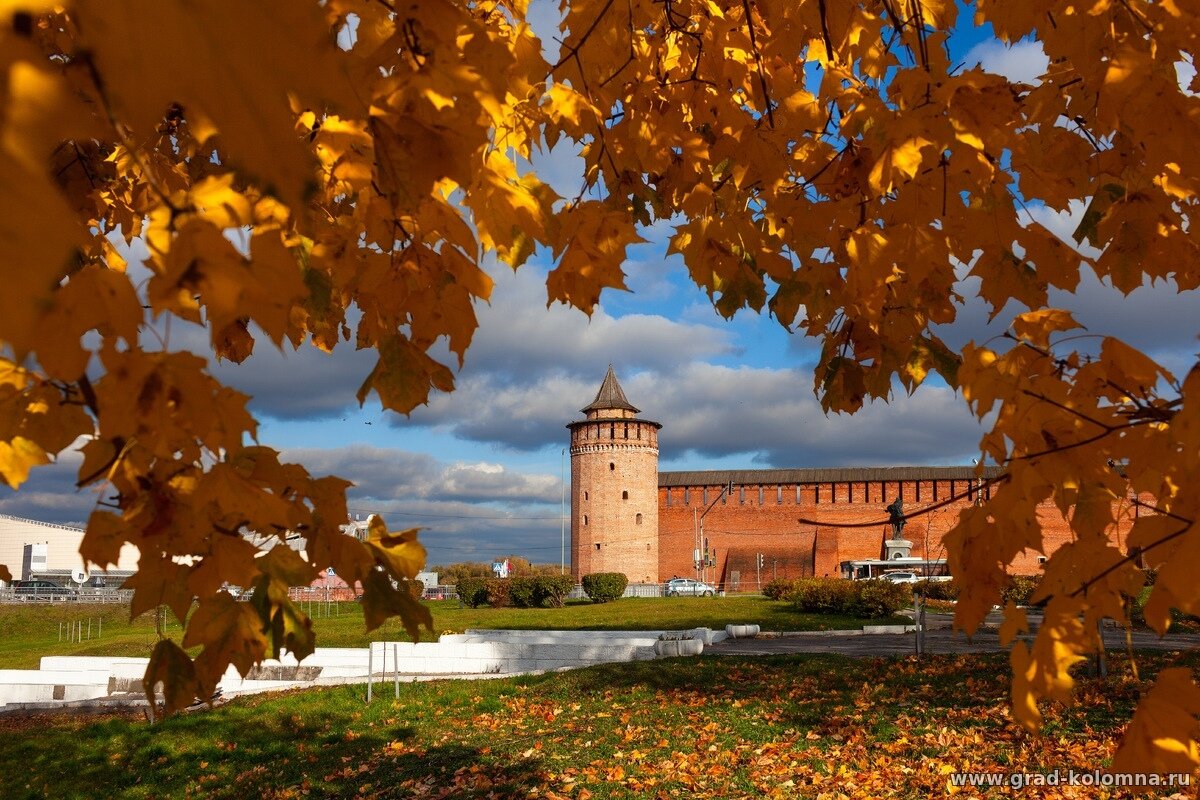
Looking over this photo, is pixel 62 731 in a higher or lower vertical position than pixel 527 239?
lower

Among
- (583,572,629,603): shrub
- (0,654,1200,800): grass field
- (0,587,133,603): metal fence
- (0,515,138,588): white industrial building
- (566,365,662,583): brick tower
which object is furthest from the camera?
(0,515,138,588): white industrial building

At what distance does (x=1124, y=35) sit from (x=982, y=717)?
570cm

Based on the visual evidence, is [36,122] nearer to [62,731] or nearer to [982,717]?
[982,717]

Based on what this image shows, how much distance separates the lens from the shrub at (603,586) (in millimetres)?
31344

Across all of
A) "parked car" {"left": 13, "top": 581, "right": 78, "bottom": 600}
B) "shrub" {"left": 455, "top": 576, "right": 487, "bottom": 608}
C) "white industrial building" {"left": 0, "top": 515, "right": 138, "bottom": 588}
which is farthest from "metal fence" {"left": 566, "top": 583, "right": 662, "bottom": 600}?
"white industrial building" {"left": 0, "top": 515, "right": 138, "bottom": 588}

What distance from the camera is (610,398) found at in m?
37.5

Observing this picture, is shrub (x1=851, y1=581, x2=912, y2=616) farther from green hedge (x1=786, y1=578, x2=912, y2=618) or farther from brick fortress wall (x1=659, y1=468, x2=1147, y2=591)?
brick fortress wall (x1=659, y1=468, x2=1147, y2=591)

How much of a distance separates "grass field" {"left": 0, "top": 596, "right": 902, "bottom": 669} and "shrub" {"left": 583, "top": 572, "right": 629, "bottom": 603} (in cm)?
138

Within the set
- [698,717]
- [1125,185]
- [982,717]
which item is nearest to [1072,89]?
[1125,185]

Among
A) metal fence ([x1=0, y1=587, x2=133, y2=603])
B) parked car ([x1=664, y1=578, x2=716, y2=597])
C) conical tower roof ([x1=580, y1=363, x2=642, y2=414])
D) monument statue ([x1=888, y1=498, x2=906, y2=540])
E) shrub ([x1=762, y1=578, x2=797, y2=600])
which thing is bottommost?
metal fence ([x1=0, y1=587, x2=133, y2=603])

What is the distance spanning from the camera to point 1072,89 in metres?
2.13

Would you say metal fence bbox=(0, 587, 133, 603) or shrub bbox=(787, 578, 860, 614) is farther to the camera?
metal fence bbox=(0, 587, 133, 603)

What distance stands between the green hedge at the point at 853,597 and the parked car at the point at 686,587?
481 inches

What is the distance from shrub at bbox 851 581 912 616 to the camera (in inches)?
760
